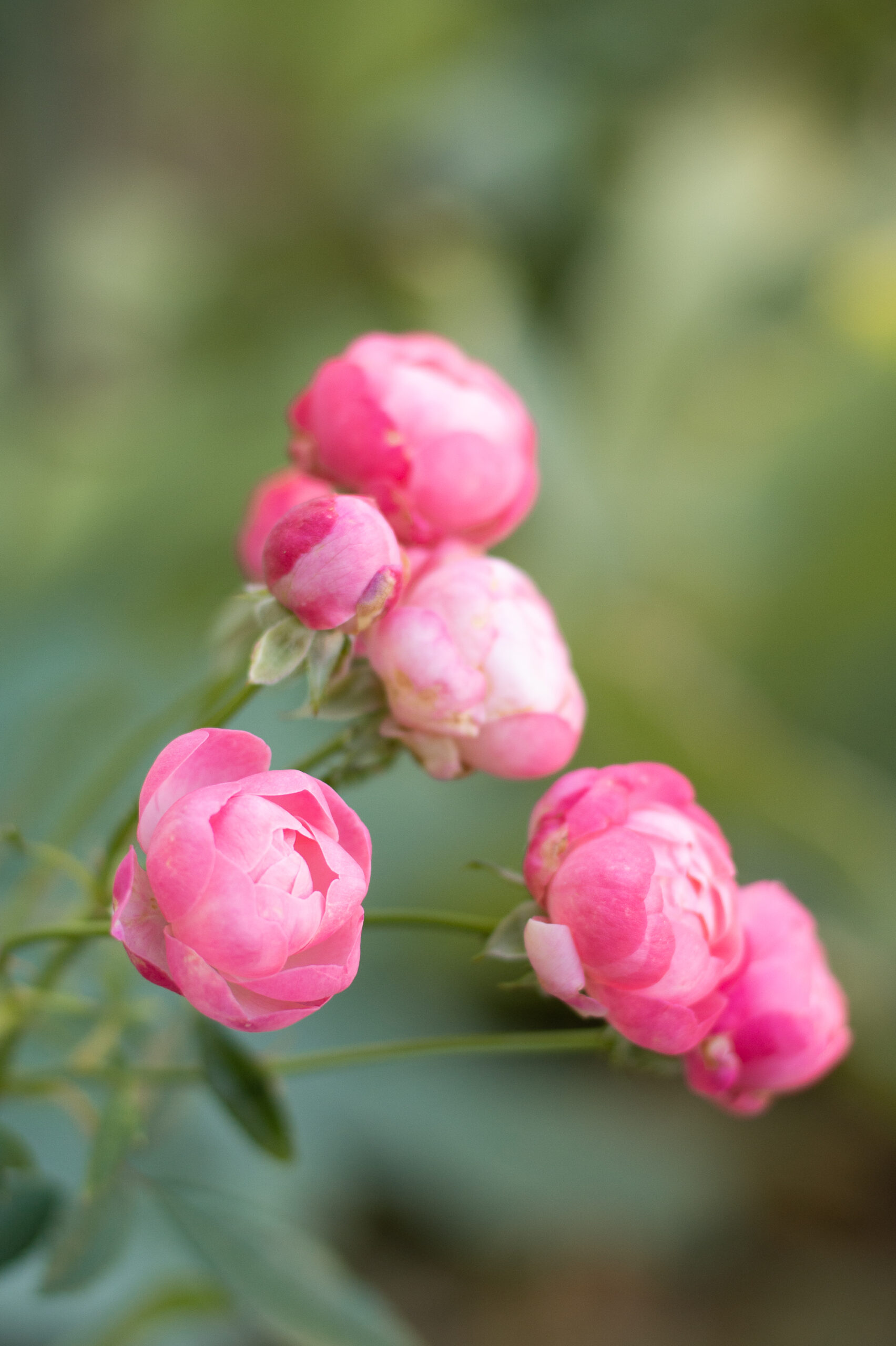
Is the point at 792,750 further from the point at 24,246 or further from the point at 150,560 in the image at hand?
the point at 24,246

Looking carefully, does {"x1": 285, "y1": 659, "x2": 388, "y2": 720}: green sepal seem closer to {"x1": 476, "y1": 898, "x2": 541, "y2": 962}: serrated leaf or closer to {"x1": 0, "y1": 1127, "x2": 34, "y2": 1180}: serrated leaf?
{"x1": 476, "y1": 898, "x2": 541, "y2": 962}: serrated leaf

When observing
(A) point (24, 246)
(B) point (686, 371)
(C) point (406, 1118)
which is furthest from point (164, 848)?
(A) point (24, 246)

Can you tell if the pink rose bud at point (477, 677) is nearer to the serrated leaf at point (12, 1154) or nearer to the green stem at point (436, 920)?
the green stem at point (436, 920)

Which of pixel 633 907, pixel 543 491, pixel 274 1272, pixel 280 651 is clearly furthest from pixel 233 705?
pixel 543 491

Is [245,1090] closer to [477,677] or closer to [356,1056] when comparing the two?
[356,1056]

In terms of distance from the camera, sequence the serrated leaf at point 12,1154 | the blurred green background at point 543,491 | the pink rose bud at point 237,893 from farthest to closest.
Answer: the blurred green background at point 543,491, the serrated leaf at point 12,1154, the pink rose bud at point 237,893

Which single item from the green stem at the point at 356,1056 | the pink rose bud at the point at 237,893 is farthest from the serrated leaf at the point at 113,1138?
the pink rose bud at the point at 237,893

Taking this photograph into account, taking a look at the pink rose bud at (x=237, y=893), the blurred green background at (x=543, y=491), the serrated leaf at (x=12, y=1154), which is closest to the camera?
the pink rose bud at (x=237, y=893)
